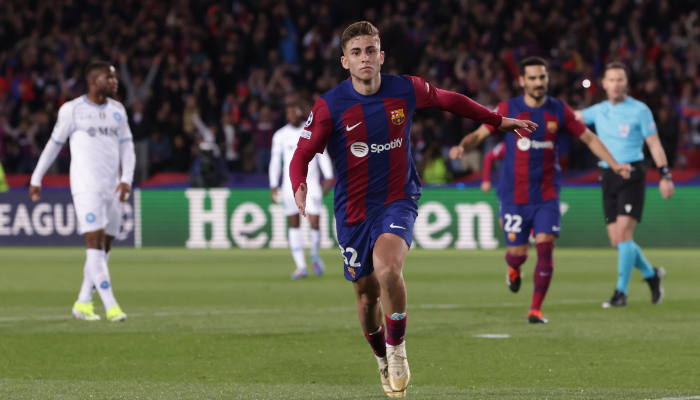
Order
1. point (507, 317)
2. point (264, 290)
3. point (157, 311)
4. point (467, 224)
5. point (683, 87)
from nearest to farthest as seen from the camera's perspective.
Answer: point (507, 317) → point (157, 311) → point (264, 290) → point (467, 224) → point (683, 87)

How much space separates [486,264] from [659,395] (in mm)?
10213

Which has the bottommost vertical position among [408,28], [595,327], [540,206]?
[595,327]

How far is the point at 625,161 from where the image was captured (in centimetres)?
1041

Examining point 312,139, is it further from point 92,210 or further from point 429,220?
point 429,220

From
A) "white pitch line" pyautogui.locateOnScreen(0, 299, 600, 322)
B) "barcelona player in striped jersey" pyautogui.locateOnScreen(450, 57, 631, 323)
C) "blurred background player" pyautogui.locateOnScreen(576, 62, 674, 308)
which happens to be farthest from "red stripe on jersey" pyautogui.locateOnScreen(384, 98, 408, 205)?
"blurred background player" pyautogui.locateOnScreen(576, 62, 674, 308)

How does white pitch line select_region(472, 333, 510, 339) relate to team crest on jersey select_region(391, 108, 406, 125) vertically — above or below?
below

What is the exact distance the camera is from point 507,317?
9.38 metres

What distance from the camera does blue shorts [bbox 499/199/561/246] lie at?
9039 mm

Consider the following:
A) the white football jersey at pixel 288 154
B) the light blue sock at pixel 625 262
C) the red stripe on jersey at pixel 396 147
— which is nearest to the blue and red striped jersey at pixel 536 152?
the light blue sock at pixel 625 262

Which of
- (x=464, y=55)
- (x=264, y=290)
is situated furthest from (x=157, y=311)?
(x=464, y=55)

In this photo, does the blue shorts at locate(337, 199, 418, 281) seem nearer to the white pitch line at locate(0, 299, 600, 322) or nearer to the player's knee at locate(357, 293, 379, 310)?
the player's knee at locate(357, 293, 379, 310)

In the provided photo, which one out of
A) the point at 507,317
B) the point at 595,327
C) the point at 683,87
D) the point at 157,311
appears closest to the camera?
the point at 595,327

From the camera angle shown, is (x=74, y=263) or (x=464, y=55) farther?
(x=464, y=55)

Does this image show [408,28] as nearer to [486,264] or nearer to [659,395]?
[486,264]
